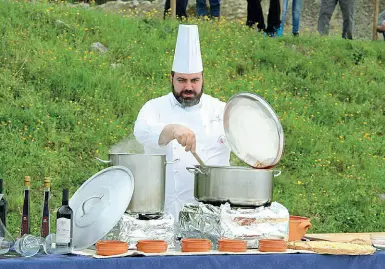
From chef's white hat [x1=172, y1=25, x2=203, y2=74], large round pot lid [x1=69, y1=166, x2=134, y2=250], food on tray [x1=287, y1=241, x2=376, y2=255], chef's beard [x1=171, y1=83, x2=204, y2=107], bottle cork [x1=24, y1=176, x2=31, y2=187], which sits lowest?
food on tray [x1=287, y1=241, x2=376, y2=255]

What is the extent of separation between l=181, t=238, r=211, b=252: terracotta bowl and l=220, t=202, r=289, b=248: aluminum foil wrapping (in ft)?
0.57

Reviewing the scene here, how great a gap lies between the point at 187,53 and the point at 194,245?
128 centimetres

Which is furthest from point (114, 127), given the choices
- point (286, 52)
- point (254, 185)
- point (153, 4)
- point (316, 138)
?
point (153, 4)

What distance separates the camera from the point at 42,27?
12.7 meters

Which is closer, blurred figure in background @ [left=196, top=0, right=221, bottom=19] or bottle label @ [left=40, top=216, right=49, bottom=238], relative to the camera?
bottle label @ [left=40, top=216, right=49, bottom=238]

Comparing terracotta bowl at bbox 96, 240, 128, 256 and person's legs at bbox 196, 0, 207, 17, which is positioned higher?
person's legs at bbox 196, 0, 207, 17

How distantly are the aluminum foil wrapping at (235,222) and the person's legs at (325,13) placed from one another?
34.3 feet

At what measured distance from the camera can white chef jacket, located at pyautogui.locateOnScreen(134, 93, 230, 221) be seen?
5.00 metres

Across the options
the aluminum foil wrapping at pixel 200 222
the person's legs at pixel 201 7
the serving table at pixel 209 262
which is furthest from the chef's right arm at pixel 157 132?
the person's legs at pixel 201 7

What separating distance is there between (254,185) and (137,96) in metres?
6.92

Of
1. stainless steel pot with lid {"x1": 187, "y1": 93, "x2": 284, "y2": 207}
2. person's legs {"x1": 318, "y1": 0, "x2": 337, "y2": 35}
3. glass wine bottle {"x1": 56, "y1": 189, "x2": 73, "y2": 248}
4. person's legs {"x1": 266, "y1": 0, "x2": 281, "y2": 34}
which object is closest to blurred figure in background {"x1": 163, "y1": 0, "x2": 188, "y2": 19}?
person's legs {"x1": 266, "y1": 0, "x2": 281, "y2": 34}

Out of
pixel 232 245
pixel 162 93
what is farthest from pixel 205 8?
pixel 232 245

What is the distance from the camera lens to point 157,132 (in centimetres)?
470

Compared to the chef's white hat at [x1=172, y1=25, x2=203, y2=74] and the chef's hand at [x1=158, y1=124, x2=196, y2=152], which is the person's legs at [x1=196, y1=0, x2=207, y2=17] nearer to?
the chef's white hat at [x1=172, y1=25, x2=203, y2=74]
